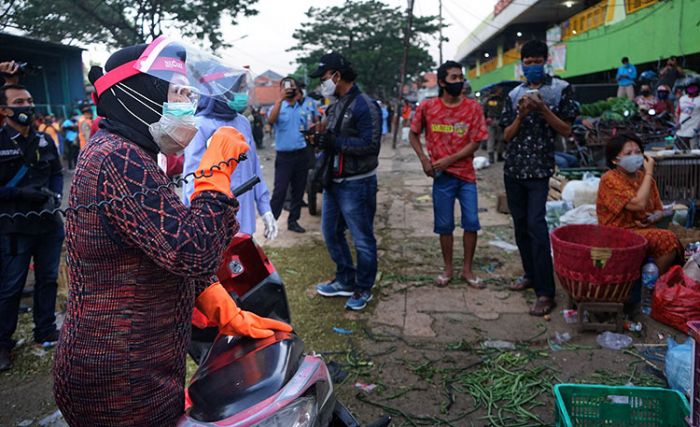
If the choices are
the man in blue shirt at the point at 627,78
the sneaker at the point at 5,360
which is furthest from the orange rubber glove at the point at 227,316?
the man in blue shirt at the point at 627,78

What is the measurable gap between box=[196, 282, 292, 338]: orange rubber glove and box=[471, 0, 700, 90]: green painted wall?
40.6 ft

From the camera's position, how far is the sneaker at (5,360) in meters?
3.81

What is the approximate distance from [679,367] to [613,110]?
830 centimetres

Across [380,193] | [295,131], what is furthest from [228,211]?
[380,193]

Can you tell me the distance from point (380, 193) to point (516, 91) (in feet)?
19.4

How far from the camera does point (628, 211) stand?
4.10 metres

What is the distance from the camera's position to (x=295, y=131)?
691cm

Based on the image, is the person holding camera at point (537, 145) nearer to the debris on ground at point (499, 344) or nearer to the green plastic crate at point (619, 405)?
the debris on ground at point (499, 344)

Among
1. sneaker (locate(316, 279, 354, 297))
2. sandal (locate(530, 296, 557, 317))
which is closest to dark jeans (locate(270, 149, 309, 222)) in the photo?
sneaker (locate(316, 279, 354, 297))

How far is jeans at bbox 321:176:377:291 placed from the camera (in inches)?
170

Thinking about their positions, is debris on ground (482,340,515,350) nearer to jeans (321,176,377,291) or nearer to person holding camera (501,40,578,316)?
person holding camera (501,40,578,316)

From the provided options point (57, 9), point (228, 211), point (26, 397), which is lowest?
point (26, 397)

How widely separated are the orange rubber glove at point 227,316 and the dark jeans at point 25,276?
8.56 feet

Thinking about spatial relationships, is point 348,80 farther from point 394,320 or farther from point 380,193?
point 380,193
